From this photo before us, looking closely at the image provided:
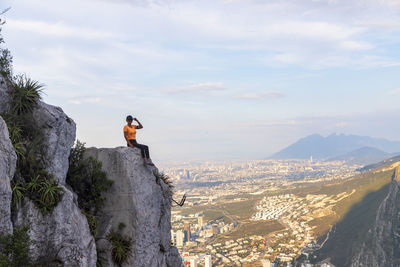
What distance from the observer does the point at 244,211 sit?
143m

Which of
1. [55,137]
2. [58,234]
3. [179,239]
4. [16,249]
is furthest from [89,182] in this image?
[179,239]

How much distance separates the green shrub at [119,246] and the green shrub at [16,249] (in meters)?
2.98

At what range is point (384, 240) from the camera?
74375 millimetres

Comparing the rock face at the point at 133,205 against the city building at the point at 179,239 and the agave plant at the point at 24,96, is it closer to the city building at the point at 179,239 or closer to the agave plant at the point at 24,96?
the agave plant at the point at 24,96

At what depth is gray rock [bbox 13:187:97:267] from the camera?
853 cm

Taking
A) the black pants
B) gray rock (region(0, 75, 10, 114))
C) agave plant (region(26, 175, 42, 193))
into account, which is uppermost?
gray rock (region(0, 75, 10, 114))

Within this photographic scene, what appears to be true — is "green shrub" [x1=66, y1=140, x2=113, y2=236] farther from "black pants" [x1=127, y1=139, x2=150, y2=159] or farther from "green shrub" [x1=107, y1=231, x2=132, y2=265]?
"black pants" [x1=127, y1=139, x2=150, y2=159]

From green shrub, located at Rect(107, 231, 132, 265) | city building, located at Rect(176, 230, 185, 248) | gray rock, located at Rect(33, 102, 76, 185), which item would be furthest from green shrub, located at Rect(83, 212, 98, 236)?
city building, located at Rect(176, 230, 185, 248)

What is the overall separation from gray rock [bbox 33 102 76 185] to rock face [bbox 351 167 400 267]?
69411 mm

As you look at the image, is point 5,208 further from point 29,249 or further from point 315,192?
point 315,192

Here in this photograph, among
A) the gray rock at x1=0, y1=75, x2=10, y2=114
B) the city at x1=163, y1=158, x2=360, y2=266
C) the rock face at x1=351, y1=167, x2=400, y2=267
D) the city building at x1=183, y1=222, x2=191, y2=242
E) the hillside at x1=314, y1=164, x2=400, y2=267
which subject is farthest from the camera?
the city building at x1=183, y1=222, x2=191, y2=242

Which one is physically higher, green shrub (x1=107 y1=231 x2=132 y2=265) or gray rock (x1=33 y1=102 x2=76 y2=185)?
gray rock (x1=33 y1=102 x2=76 y2=185)

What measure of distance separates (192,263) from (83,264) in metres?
58.6

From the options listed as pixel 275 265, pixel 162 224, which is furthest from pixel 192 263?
pixel 162 224
